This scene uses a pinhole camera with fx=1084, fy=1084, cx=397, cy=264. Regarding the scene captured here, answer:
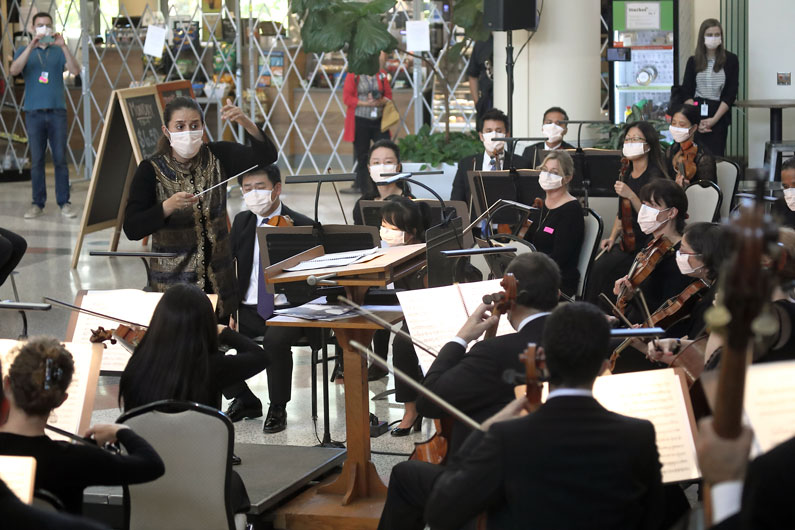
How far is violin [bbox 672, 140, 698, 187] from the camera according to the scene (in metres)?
6.26

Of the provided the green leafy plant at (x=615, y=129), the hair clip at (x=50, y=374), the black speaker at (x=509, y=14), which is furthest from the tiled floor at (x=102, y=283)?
the green leafy plant at (x=615, y=129)

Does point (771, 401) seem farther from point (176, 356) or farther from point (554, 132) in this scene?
point (554, 132)

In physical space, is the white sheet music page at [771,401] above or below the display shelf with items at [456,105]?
below

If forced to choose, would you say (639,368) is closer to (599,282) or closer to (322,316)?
(599,282)

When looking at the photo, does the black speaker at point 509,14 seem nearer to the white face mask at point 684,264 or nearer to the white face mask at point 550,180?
the white face mask at point 550,180

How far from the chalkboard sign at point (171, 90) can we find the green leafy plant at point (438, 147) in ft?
6.28

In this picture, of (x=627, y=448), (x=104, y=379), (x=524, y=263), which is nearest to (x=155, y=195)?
(x=104, y=379)

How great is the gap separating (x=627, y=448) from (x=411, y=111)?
9608 millimetres

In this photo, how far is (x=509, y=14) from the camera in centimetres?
765

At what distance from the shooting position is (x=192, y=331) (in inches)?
130

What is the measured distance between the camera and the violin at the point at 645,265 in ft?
14.2

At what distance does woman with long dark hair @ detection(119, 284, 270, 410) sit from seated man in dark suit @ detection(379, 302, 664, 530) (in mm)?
1176

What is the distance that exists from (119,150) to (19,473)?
520 cm

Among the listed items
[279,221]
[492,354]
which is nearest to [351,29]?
[279,221]
